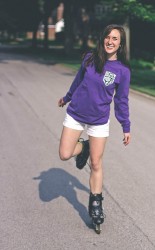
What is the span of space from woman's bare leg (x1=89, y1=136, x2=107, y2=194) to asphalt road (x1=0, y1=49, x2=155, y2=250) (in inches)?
17.0

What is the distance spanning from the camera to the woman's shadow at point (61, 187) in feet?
19.0

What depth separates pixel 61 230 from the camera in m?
5.02

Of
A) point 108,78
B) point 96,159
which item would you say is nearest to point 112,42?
point 108,78

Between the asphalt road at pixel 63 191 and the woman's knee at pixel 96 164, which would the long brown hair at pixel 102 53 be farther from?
the asphalt road at pixel 63 191

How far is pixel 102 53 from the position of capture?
484 centimetres

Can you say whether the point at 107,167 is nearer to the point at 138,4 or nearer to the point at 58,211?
the point at 58,211

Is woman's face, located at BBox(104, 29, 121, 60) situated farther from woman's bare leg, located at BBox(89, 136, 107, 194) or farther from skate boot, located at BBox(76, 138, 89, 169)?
skate boot, located at BBox(76, 138, 89, 169)

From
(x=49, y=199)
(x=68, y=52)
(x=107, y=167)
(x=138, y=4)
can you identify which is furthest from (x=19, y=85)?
(x=68, y=52)

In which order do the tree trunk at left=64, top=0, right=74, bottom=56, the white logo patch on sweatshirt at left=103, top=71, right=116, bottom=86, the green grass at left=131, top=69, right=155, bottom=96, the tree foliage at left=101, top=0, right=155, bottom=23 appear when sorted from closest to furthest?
the white logo patch on sweatshirt at left=103, top=71, right=116, bottom=86 → the green grass at left=131, top=69, right=155, bottom=96 → the tree foliage at left=101, top=0, right=155, bottom=23 → the tree trunk at left=64, top=0, right=74, bottom=56

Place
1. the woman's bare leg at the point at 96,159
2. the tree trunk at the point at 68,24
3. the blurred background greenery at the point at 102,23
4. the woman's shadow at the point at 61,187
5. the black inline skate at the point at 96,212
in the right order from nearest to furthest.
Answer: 1. the black inline skate at the point at 96,212
2. the woman's bare leg at the point at 96,159
3. the woman's shadow at the point at 61,187
4. the blurred background greenery at the point at 102,23
5. the tree trunk at the point at 68,24

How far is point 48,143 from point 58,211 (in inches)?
149

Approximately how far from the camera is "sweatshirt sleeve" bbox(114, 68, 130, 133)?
4910 mm

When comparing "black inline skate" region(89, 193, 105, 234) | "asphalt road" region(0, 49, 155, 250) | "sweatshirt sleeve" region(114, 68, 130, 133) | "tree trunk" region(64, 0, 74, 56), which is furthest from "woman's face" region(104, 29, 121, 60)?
"tree trunk" region(64, 0, 74, 56)

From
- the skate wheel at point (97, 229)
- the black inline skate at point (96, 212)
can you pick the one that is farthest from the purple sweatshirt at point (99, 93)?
the skate wheel at point (97, 229)
